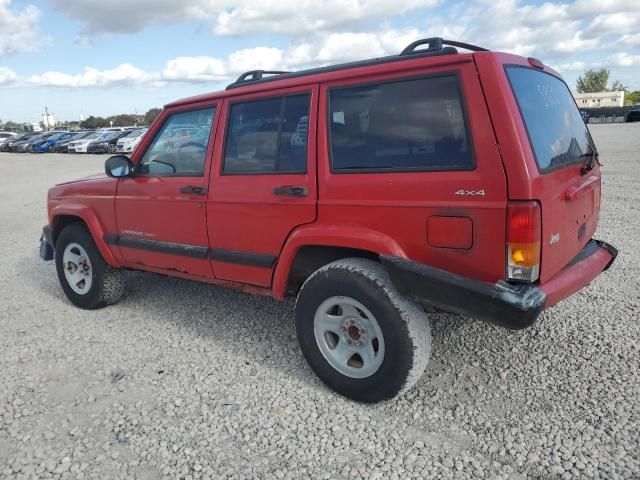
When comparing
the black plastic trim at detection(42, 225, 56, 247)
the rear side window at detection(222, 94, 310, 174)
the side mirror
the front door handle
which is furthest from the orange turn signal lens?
the black plastic trim at detection(42, 225, 56, 247)

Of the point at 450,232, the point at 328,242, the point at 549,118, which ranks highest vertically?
the point at 549,118

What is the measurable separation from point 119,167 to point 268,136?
1.46 metres

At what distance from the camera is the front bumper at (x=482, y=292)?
95.8 inches

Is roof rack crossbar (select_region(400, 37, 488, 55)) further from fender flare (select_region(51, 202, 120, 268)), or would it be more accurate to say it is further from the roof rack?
fender flare (select_region(51, 202, 120, 268))

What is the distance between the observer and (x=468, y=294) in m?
2.54

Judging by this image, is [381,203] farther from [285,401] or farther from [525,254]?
[285,401]

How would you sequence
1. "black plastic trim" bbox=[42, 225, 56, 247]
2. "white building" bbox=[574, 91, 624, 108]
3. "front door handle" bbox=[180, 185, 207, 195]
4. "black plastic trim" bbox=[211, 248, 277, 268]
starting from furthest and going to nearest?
"white building" bbox=[574, 91, 624, 108] → "black plastic trim" bbox=[42, 225, 56, 247] → "front door handle" bbox=[180, 185, 207, 195] → "black plastic trim" bbox=[211, 248, 277, 268]

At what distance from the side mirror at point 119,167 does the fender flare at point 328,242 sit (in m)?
1.67

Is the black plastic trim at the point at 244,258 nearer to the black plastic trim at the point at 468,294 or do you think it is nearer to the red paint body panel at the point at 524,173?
the black plastic trim at the point at 468,294

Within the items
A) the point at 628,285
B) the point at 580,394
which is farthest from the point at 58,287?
the point at 628,285

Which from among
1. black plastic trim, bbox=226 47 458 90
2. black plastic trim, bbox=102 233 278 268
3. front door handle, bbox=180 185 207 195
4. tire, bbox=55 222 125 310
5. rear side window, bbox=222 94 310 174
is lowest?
tire, bbox=55 222 125 310

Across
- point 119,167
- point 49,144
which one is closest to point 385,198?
point 119,167

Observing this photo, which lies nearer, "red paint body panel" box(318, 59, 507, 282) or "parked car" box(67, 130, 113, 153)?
"red paint body panel" box(318, 59, 507, 282)

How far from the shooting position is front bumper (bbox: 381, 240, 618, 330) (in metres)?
2.43
